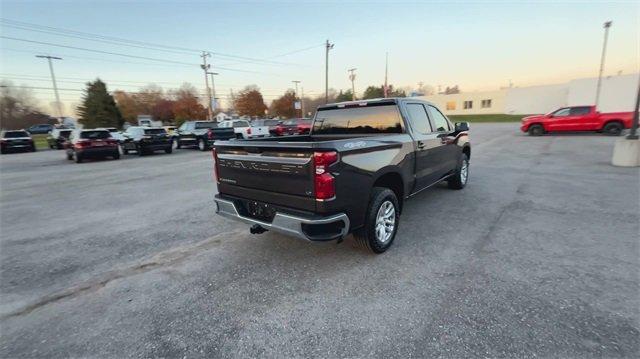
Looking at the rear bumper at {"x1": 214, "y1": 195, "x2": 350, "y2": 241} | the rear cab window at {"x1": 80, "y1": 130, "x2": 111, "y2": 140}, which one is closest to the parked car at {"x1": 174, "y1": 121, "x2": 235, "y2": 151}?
the rear cab window at {"x1": 80, "y1": 130, "x2": 111, "y2": 140}

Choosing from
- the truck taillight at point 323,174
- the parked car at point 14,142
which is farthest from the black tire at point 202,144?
the truck taillight at point 323,174

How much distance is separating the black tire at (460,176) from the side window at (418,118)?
1.93 m

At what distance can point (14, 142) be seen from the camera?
22.8m

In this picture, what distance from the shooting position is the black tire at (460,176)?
22.3ft

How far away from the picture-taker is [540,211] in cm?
541

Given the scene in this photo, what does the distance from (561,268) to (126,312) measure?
452cm

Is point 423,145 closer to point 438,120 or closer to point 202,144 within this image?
point 438,120

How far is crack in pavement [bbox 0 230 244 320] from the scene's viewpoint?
10.1 feet

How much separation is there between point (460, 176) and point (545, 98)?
51397mm

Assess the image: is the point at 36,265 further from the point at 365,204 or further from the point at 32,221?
the point at 365,204

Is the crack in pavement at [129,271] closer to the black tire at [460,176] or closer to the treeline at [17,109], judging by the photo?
the black tire at [460,176]

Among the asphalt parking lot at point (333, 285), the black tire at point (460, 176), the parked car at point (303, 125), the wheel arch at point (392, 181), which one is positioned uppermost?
the parked car at point (303, 125)

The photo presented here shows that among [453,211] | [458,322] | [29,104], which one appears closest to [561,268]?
[458,322]

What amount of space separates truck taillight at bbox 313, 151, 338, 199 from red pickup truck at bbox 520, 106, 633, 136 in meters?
21.0
